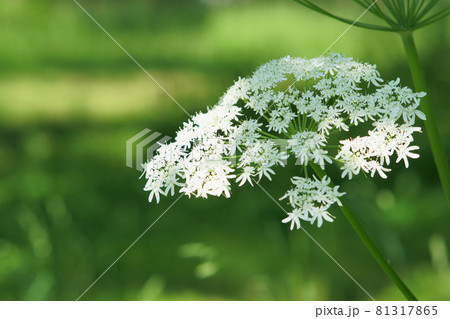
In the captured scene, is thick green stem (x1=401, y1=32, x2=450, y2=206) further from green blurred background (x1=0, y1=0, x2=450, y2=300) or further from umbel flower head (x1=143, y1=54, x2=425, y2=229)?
green blurred background (x1=0, y1=0, x2=450, y2=300)

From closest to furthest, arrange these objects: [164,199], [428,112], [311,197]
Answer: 1. [311,197]
2. [428,112]
3. [164,199]

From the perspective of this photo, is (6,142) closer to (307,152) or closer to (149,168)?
(149,168)

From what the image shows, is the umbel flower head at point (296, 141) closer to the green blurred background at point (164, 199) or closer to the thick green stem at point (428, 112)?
the thick green stem at point (428, 112)

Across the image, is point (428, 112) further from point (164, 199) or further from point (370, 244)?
point (164, 199)

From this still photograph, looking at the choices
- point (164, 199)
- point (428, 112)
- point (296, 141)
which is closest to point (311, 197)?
point (296, 141)

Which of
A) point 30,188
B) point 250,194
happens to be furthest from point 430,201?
point 30,188

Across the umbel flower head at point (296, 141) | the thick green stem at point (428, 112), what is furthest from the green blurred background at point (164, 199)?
the thick green stem at point (428, 112)
